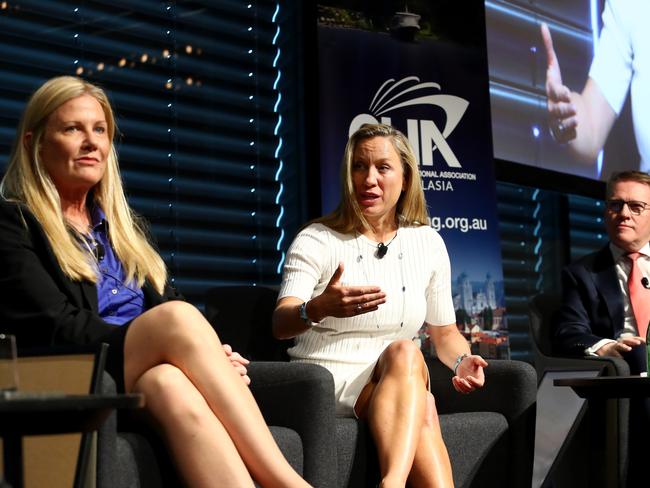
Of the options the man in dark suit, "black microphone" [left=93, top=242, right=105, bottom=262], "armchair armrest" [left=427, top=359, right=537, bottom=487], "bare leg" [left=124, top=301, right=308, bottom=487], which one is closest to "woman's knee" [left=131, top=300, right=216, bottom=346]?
"bare leg" [left=124, top=301, right=308, bottom=487]

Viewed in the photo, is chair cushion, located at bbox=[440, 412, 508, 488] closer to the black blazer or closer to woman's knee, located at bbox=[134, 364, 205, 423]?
woman's knee, located at bbox=[134, 364, 205, 423]

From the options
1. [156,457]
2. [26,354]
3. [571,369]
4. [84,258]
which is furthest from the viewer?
[571,369]

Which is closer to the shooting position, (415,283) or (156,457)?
(156,457)

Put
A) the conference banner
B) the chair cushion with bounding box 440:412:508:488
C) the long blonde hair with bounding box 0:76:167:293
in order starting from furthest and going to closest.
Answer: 1. the conference banner
2. the chair cushion with bounding box 440:412:508:488
3. the long blonde hair with bounding box 0:76:167:293

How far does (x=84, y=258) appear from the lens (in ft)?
8.79

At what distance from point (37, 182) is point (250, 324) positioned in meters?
0.95

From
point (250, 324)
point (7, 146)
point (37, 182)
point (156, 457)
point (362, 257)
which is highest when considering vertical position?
point (7, 146)

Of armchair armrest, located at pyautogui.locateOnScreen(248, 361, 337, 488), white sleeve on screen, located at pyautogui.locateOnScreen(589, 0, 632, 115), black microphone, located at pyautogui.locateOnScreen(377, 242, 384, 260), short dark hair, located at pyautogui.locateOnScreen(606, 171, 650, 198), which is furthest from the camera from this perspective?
white sleeve on screen, located at pyautogui.locateOnScreen(589, 0, 632, 115)

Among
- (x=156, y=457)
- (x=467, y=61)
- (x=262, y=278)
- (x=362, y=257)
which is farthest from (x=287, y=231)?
(x=156, y=457)

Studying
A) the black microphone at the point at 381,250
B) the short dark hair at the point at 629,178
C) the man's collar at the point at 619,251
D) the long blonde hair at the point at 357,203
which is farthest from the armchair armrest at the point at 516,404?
the short dark hair at the point at 629,178

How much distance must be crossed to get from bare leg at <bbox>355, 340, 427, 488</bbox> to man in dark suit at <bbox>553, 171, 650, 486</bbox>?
1.17m

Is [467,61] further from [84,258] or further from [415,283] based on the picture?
[84,258]

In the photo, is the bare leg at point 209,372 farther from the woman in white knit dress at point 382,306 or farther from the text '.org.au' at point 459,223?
the text '.org.au' at point 459,223

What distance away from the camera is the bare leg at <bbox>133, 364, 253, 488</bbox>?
2244 millimetres
